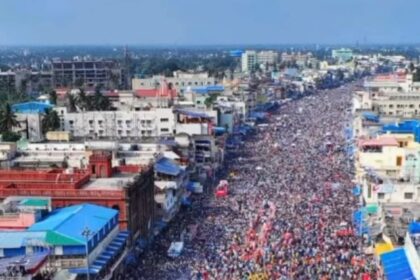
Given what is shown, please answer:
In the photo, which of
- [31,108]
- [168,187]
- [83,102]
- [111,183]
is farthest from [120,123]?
[111,183]

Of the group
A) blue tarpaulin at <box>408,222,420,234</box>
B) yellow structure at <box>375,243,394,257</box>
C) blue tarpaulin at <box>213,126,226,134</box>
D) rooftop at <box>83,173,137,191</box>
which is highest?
rooftop at <box>83,173,137,191</box>

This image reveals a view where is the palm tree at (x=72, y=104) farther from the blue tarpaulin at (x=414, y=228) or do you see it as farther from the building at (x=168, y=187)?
the blue tarpaulin at (x=414, y=228)

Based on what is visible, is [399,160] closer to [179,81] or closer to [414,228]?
[414,228]

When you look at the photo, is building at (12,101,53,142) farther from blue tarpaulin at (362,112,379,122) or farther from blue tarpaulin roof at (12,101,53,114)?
blue tarpaulin at (362,112,379,122)

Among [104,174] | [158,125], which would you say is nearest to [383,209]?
[104,174]

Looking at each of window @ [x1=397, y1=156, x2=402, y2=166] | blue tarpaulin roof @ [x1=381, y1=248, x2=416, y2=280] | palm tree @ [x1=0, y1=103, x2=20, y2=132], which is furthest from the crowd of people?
palm tree @ [x1=0, y1=103, x2=20, y2=132]

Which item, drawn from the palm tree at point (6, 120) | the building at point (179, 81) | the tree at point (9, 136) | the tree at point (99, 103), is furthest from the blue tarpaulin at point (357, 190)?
the building at point (179, 81)

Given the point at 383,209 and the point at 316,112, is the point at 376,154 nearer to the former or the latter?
the point at 383,209
